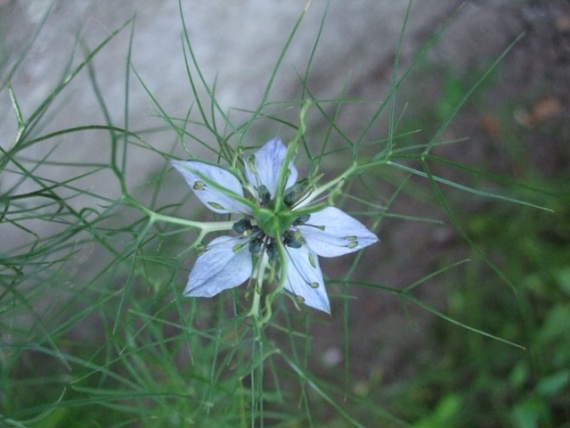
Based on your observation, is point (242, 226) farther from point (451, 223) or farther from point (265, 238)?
point (451, 223)

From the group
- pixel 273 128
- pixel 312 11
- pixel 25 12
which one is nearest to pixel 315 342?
pixel 273 128

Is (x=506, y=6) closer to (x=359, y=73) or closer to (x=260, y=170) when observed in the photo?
(x=359, y=73)

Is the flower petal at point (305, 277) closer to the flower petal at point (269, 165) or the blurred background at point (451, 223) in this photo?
the flower petal at point (269, 165)

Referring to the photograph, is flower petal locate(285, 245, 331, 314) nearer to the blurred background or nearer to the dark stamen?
the dark stamen

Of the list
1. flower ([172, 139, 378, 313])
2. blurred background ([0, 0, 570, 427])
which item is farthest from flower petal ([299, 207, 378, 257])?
blurred background ([0, 0, 570, 427])

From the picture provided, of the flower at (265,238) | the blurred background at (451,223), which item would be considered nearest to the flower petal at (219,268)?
the flower at (265,238)

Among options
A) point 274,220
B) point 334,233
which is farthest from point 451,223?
point 274,220

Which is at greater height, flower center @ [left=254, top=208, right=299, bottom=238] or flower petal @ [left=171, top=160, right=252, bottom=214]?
flower petal @ [left=171, top=160, right=252, bottom=214]

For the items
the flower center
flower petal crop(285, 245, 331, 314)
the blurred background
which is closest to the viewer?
the flower center
